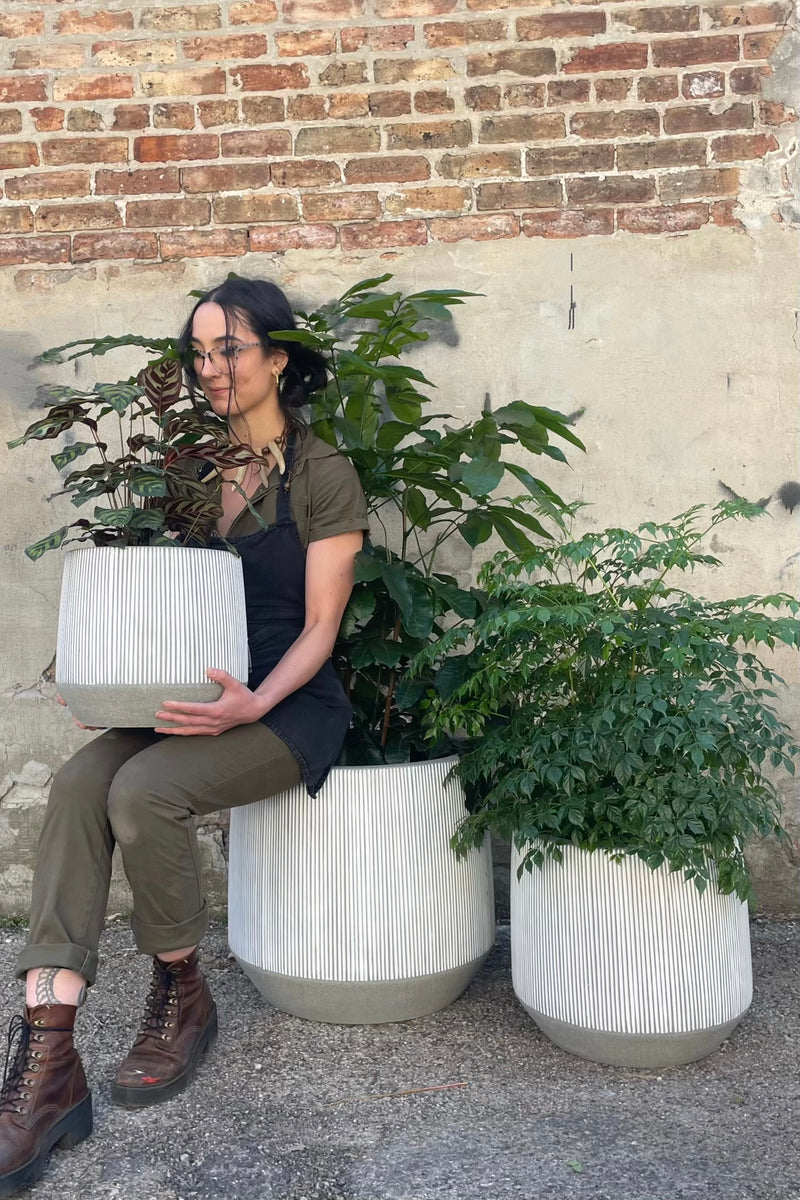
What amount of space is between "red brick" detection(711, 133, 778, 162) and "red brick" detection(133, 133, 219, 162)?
4.41ft

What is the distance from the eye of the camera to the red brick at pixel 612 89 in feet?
9.78

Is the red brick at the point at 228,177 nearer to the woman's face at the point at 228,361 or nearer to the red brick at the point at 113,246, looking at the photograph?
the red brick at the point at 113,246

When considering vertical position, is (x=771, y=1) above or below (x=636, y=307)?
above

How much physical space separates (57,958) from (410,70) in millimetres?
2374

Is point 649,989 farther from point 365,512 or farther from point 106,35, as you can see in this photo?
point 106,35

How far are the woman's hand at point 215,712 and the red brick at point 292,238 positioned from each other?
1.43 metres

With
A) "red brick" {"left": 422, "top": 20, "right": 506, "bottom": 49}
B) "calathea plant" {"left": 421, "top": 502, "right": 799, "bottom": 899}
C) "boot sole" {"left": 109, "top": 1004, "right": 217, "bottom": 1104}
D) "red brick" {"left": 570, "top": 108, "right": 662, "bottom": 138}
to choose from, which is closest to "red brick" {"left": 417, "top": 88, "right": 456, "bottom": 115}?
"red brick" {"left": 422, "top": 20, "right": 506, "bottom": 49}

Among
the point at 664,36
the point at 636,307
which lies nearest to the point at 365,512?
the point at 636,307

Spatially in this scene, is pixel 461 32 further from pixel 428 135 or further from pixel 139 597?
pixel 139 597

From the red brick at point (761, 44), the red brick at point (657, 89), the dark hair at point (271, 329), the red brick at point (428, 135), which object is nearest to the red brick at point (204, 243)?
the red brick at point (428, 135)

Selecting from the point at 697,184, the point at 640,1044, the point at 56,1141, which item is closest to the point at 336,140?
the point at 697,184

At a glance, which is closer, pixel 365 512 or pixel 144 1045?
pixel 144 1045

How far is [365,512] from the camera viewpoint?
2.44 metres

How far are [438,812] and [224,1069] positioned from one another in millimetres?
675
